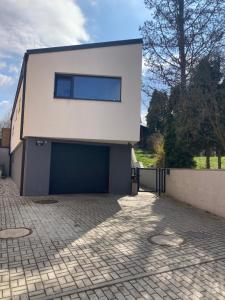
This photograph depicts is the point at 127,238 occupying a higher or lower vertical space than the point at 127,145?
lower

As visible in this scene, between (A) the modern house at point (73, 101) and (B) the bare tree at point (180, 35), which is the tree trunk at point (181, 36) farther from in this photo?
(A) the modern house at point (73, 101)

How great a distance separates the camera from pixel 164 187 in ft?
47.3

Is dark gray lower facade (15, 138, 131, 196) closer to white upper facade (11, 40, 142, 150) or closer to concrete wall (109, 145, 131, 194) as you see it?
concrete wall (109, 145, 131, 194)

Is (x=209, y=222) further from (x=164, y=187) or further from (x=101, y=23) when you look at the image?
(x=101, y=23)

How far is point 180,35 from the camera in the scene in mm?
13094

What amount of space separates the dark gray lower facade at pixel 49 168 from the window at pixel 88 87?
2.30 metres

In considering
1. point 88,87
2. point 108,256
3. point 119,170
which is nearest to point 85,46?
point 88,87

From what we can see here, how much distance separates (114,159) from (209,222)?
239 inches

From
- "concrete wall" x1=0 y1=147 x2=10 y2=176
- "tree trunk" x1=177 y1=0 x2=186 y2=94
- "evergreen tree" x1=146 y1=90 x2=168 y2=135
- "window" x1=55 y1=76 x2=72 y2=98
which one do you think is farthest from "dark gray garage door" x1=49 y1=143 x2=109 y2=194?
"concrete wall" x1=0 y1=147 x2=10 y2=176

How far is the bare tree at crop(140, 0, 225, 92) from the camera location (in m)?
12.1

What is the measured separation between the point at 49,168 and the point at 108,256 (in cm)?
775

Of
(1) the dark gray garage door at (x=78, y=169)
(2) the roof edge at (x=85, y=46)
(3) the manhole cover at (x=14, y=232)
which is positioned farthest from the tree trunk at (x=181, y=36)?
(3) the manhole cover at (x=14, y=232)

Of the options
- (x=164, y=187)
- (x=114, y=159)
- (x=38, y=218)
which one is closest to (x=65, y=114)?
(x=114, y=159)

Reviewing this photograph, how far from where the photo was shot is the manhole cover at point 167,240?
6.37m
